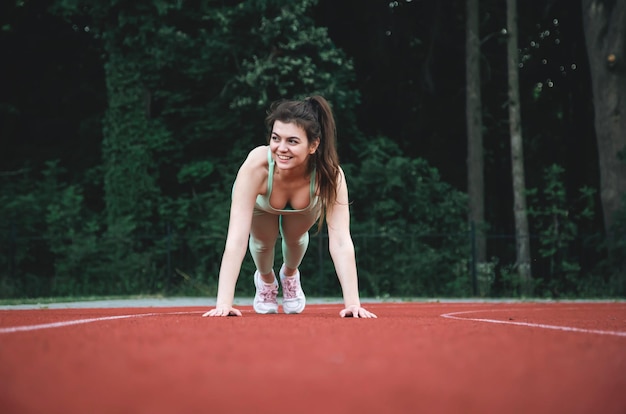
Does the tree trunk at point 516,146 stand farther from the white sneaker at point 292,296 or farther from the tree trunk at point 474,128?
the white sneaker at point 292,296

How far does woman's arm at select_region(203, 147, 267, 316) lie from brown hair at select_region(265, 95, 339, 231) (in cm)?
33

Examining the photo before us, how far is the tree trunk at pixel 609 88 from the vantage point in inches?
612

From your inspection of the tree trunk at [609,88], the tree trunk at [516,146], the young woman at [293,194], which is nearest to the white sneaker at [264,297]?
the young woman at [293,194]

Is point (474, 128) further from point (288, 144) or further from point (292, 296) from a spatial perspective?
point (288, 144)

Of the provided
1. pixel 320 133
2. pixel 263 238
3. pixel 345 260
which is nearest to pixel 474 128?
pixel 263 238

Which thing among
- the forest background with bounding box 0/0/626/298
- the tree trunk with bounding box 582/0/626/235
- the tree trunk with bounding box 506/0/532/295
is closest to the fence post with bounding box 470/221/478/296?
the forest background with bounding box 0/0/626/298

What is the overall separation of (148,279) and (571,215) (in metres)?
9.53

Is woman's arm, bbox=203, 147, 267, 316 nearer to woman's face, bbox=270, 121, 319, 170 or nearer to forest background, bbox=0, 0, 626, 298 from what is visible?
woman's face, bbox=270, 121, 319, 170

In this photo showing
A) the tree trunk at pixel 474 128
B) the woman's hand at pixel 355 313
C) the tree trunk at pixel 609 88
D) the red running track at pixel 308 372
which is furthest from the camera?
the tree trunk at pixel 474 128

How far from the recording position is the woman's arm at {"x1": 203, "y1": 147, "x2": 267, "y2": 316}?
514 cm

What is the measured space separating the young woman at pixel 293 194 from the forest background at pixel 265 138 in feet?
28.4

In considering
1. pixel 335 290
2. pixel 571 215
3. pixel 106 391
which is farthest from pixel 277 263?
pixel 106 391

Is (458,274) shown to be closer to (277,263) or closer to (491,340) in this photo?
(277,263)

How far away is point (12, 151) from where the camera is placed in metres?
20.5
